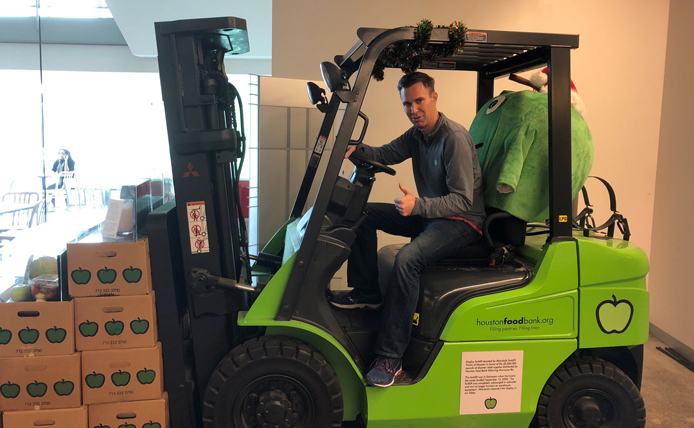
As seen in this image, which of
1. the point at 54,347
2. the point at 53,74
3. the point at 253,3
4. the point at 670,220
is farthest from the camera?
the point at 53,74

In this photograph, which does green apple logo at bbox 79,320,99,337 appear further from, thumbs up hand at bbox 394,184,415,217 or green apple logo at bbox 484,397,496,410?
green apple logo at bbox 484,397,496,410

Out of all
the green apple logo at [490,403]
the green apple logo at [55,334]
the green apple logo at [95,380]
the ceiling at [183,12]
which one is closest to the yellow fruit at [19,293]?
the green apple logo at [55,334]

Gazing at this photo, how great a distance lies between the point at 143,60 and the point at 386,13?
7.43 meters

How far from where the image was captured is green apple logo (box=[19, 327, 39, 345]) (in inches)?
90.5

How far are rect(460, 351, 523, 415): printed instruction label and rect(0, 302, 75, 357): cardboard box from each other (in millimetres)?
1899

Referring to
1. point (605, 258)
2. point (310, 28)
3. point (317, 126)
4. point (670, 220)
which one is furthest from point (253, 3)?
point (605, 258)

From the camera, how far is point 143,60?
10.3m

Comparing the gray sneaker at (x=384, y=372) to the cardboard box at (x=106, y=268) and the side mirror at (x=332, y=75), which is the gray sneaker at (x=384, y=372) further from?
the side mirror at (x=332, y=75)

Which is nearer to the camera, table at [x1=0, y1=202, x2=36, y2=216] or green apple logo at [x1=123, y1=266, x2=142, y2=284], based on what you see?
green apple logo at [x1=123, y1=266, x2=142, y2=284]

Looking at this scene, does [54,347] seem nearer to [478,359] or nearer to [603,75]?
[478,359]

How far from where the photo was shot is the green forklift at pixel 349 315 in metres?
2.35

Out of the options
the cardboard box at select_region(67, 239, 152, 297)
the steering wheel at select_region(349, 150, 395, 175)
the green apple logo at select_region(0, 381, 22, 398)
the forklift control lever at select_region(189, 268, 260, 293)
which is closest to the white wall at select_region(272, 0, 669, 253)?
the steering wheel at select_region(349, 150, 395, 175)

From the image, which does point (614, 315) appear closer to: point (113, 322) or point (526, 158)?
point (526, 158)

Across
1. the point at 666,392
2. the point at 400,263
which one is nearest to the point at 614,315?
the point at 400,263
